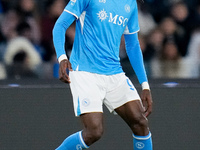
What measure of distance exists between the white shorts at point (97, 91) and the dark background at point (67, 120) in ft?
3.26

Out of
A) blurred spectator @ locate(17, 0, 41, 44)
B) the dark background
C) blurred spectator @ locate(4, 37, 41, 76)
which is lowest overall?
the dark background

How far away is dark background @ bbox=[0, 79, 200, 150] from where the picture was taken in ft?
16.8

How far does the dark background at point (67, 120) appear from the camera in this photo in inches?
202

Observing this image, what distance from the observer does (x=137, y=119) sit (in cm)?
411

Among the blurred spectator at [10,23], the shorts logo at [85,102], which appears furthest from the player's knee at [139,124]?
the blurred spectator at [10,23]

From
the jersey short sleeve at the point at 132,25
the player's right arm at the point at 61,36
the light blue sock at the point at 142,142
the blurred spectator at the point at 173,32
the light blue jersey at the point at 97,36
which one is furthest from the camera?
the blurred spectator at the point at 173,32

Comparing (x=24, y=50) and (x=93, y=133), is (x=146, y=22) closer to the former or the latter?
(x=24, y=50)

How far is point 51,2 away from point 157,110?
5.10 ft

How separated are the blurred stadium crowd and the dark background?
0.57 feet

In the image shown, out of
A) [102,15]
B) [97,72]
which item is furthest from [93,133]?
[102,15]

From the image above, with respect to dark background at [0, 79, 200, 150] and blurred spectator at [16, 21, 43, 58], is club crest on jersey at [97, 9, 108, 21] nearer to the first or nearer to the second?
dark background at [0, 79, 200, 150]

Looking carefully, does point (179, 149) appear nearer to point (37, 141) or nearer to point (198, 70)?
point (198, 70)

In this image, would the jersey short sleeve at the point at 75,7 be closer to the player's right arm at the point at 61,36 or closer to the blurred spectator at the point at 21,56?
the player's right arm at the point at 61,36

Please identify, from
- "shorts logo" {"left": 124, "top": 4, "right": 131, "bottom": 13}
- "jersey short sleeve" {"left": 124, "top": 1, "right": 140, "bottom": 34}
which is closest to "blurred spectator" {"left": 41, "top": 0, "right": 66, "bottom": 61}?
"jersey short sleeve" {"left": 124, "top": 1, "right": 140, "bottom": 34}
